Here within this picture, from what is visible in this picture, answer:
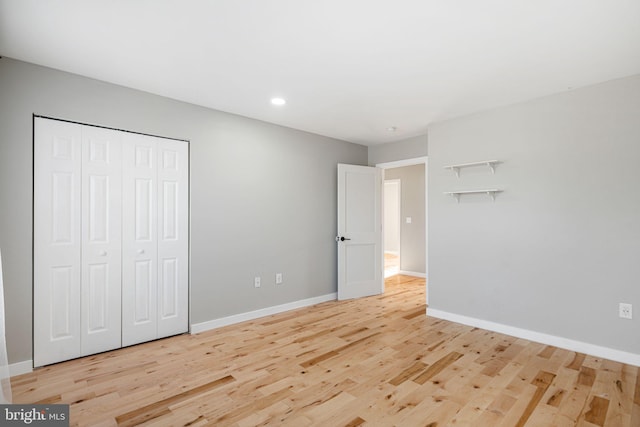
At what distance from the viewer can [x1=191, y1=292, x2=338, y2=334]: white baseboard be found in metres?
3.51

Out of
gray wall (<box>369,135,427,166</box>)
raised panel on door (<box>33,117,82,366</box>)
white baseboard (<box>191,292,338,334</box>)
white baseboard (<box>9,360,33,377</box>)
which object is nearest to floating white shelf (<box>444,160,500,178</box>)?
gray wall (<box>369,135,427,166</box>)

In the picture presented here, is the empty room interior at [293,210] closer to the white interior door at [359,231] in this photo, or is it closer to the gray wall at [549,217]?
the gray wall at [549,217]

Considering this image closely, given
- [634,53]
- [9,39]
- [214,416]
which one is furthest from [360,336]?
[9,39]

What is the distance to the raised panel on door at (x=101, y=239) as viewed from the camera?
285 centimetres

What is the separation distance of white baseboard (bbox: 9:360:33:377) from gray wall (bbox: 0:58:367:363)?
0.04 meters

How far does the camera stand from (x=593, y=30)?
2104mm

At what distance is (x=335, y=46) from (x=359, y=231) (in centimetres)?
310

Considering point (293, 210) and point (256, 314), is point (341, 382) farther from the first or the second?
point (293, 210)

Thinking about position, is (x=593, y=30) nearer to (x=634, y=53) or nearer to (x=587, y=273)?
(x=634, y=53)

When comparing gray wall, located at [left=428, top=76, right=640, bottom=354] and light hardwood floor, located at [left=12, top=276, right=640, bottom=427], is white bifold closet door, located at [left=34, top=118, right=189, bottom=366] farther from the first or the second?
Result: gray wall, located at [left=428, top=76, right=640, bottom=354]

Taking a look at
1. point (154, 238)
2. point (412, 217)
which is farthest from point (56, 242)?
point (412, 217)

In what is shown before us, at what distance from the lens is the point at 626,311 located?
277 centimetres

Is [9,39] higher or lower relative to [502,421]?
higher

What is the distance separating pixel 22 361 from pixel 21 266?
75cm
